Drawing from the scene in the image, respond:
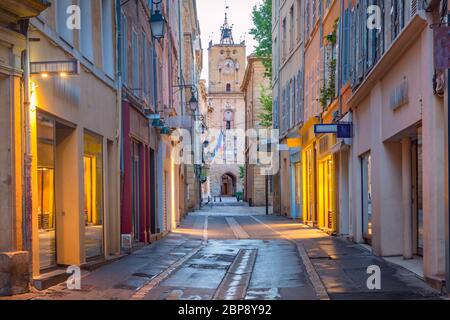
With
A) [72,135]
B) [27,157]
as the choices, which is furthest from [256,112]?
[27,157]

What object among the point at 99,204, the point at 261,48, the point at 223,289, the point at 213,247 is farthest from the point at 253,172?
the point at 223,289

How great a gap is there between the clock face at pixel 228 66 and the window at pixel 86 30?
83.7 metres

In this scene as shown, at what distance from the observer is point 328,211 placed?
22750 millimetres

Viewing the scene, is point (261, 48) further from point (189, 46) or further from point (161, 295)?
point (161, 295)

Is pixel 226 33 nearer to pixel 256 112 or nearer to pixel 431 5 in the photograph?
pixel 256 112

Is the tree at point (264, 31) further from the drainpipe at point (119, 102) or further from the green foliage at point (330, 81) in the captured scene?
the drainpipe at point (119, 102)

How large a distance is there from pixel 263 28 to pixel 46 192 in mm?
35353

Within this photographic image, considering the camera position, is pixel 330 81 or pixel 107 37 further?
pixel 330 81

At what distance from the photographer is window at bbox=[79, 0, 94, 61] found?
13.3 meters

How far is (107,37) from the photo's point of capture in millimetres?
15219

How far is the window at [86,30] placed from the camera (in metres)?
13.3

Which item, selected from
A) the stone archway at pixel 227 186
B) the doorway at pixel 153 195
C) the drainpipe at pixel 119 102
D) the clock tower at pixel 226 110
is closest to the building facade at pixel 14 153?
the drainpipe at pixel 119 102

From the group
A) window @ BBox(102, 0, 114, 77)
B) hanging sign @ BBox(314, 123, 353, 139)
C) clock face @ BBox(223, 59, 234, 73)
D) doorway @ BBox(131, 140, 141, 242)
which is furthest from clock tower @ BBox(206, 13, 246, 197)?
window @ BBox(102, 0, 114, 77)

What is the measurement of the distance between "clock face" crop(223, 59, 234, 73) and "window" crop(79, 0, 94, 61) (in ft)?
274
